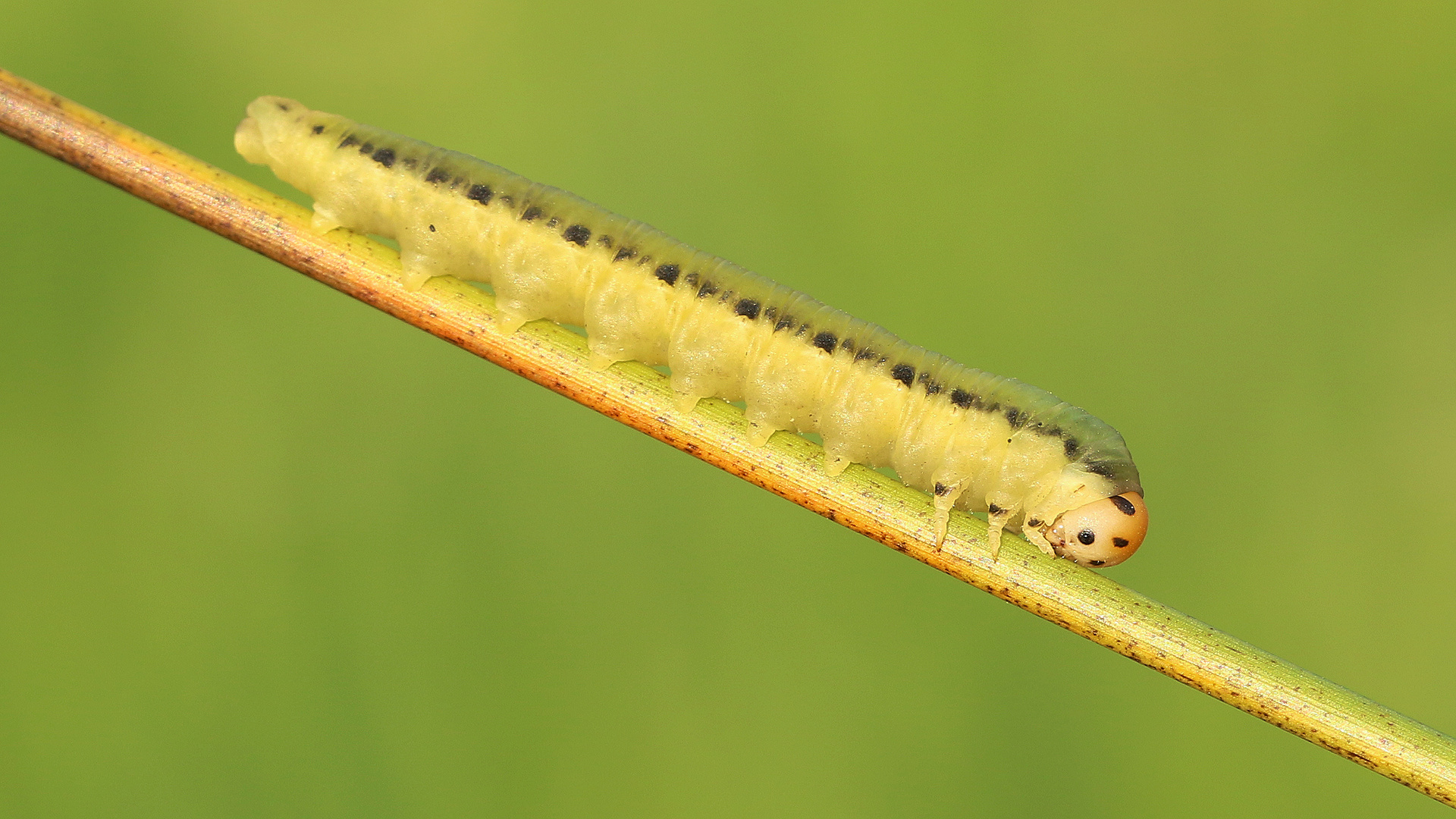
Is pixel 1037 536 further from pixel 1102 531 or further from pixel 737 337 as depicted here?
pixel 737 337

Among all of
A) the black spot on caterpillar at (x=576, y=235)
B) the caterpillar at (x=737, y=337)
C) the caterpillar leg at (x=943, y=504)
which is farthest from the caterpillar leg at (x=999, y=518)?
the black spot on caterpillar at (x=576, y=235)

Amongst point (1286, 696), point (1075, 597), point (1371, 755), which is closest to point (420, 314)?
point (1075, 597)

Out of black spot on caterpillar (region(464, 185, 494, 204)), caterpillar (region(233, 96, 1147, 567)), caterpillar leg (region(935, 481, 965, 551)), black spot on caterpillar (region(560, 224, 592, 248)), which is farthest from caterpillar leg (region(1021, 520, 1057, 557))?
black spot on caterpillar (region(464, 185, 494, 204))

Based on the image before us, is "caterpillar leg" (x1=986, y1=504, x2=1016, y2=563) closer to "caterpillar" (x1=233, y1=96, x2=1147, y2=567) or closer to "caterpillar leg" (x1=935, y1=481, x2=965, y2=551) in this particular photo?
"caterpillar" (x1=233, y1=96, x2=1147, y2=567)

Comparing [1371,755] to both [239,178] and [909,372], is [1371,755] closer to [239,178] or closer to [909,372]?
[909,372]

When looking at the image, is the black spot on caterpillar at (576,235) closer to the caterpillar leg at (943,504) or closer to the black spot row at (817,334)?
the black spot row at (817,334)

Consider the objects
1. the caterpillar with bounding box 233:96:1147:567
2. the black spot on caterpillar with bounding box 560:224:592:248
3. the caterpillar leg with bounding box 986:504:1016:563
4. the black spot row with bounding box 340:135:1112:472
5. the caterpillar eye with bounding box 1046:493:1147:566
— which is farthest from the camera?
the black spot on caterpillar with bounding box 560:224:592:248
